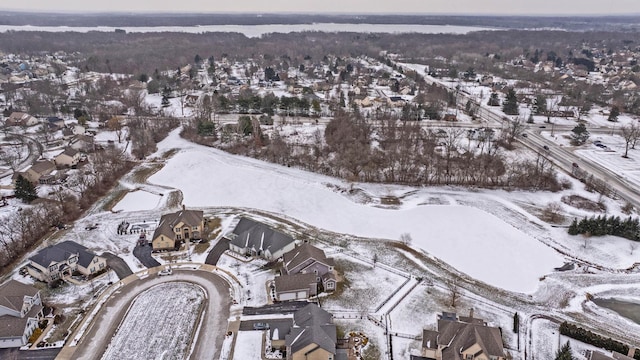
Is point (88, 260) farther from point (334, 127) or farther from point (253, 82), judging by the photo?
point (253, 82)

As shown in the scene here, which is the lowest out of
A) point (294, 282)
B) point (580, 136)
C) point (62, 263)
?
point (294, 282)

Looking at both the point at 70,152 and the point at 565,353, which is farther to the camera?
the point at 70,152

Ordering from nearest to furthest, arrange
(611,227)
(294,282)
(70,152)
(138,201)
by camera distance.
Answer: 1. (294,282)
2. (611,227)
3. (138,201)
4. (70,152)

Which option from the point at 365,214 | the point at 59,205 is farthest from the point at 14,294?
the point at 365,214

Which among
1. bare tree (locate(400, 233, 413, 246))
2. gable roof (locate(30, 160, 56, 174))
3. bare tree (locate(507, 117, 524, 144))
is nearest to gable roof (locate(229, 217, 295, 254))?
bare tree (locate(400, 233, 413, 246))

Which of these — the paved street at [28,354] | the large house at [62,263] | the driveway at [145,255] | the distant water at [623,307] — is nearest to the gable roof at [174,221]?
the driveway at [145,255]

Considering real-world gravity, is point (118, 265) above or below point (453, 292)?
above

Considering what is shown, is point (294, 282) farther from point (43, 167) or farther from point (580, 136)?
point (580, 136)

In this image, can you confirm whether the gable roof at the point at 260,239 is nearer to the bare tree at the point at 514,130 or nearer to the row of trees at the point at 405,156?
the row of trees at the point at 405,156
